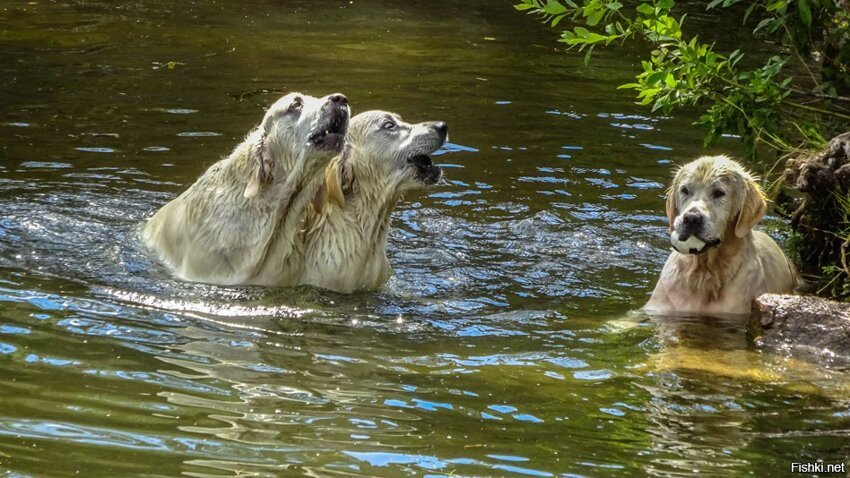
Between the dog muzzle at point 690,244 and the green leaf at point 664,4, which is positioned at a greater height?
the green leaf at point 664,4

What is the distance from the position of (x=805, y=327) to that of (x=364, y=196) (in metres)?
3.42

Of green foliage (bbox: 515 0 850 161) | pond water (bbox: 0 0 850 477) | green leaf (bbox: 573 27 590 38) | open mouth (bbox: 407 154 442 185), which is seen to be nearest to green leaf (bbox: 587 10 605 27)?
green foliage (bbox: 515 0 850 161)

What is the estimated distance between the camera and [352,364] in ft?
24.5

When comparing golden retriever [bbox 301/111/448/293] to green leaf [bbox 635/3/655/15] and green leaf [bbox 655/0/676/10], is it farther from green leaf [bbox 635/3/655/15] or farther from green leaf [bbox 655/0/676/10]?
green leaf [bbox 655/0/676/10]

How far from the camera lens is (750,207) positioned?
8.90 meters

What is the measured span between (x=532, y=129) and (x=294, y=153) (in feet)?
17.6

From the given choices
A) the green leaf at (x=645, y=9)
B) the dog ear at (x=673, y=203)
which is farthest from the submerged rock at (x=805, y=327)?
the green leaf at (x=645, y=9)

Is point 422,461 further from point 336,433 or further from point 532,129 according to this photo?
point 532,129

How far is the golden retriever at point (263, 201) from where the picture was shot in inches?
364

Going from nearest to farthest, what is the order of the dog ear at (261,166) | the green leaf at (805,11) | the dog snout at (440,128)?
the green leaf at (805,11) < the dog ear at (261,166) < the dog snout at (440,128)

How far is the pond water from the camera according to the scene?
5984mm

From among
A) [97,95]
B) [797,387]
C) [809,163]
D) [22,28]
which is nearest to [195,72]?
[97,95]

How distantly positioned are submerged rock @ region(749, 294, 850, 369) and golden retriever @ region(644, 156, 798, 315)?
673 millimetres

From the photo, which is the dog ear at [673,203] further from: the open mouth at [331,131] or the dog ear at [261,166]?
the dog ear at [261,166]
